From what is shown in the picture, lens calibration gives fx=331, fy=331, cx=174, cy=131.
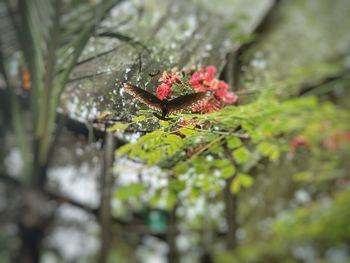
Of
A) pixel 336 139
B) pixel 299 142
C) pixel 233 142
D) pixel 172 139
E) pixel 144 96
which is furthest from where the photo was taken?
pixel 336 139

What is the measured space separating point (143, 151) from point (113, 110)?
180 mm

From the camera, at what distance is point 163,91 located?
61 centimetres

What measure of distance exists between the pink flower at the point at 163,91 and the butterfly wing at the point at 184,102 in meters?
0.02

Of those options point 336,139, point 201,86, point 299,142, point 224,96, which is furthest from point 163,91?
point 336,139

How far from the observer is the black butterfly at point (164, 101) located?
0.58m

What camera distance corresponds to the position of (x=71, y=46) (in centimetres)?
78

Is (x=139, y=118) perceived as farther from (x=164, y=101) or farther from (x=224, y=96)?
(x=224, y=96)

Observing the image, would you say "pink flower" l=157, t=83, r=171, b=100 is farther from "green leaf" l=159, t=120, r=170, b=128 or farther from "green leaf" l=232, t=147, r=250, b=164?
"green leaf" l=232, t=147, r=250, b=164

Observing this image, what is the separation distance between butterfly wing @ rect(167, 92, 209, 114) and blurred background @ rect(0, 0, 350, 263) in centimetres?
5

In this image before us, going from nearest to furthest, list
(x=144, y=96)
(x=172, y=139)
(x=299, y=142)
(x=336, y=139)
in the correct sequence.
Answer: (x=144, y=96) < (x=172, y=139) < (x=299, y=142) < (x=336, y=139)

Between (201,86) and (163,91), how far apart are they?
15cm

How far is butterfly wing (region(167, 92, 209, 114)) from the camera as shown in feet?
1.97

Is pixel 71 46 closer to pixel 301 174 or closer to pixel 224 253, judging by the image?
pixel 301 174

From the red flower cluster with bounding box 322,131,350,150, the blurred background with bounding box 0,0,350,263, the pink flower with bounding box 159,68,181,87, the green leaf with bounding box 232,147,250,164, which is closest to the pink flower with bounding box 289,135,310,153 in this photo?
the blurred background with bounding box 0,0,350,263
